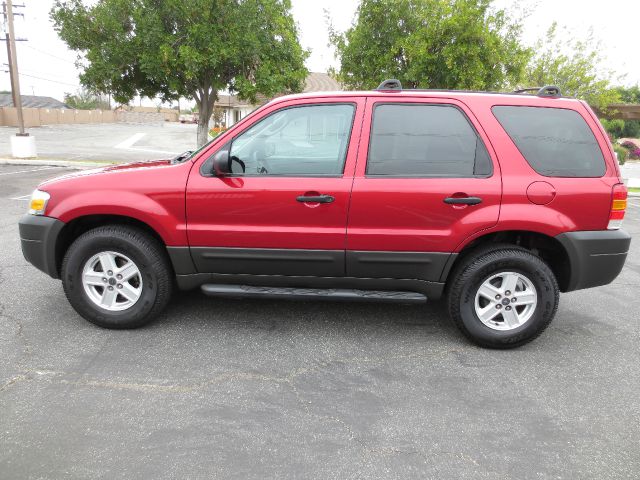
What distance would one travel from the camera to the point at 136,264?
3619 mm

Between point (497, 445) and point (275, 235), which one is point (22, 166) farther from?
point (497, 445)

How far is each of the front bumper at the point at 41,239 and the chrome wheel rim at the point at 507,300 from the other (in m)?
3.21

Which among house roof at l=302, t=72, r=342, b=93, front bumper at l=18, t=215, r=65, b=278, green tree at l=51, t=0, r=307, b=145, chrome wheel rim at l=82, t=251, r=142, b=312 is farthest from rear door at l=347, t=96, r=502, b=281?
house roof at l=302, t=72, r=342, b=93

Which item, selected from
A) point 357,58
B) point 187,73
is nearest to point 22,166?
point 187,73

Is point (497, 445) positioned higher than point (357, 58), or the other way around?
point (357, 58)

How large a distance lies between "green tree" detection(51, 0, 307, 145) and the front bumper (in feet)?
33.7

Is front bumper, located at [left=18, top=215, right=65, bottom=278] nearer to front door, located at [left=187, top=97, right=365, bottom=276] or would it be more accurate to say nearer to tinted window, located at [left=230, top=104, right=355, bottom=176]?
front door, located at [left=187, top=97, right=365, bottom=276]

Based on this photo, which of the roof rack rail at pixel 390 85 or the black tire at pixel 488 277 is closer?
the black tire at pixel 488 277

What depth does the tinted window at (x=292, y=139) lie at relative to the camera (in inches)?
137

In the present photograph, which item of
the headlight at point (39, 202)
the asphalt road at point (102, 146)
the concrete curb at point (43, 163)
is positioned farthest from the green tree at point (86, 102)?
the headlight at point (39, 202)

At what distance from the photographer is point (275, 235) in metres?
3.48

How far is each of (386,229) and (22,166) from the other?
15246 millimetres

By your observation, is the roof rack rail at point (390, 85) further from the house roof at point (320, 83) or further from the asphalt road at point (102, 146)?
the house roof at point (320, 83)

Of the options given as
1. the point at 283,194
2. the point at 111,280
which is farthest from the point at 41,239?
the point at 283,194
